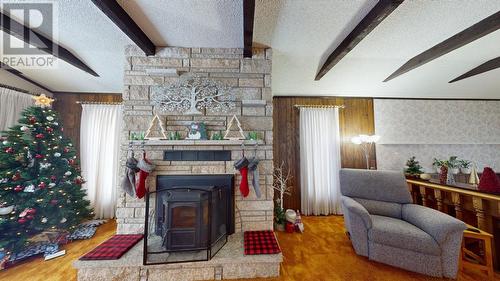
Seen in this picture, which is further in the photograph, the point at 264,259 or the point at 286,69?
the point at 286,69

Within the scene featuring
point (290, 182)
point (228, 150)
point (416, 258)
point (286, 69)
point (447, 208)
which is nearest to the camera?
point (416, 258)

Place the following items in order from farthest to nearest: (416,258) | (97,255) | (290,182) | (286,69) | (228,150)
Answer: (290,182) < (286,69) < (228,150) < (416,258) < (97,255)

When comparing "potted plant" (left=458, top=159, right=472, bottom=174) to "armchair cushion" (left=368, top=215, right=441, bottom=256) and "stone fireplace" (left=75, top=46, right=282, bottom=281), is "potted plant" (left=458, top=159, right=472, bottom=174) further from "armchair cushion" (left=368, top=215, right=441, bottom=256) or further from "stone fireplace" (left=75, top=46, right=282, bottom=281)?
"stone fireplace" (left=75, top=46, right=282, bottom=281)

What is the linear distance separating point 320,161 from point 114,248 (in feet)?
11.0

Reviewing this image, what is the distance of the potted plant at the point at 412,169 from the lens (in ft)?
10.1

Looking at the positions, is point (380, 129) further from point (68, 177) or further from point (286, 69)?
point (68, 177)

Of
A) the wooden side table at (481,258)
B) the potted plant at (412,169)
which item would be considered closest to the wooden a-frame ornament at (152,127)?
the wooden side table at (481,258)

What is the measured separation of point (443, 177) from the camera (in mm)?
2613

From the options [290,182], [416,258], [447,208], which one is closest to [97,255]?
[290,182]

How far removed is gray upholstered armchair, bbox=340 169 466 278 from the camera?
5.49 feet

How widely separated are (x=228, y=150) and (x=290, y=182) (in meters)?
1.83

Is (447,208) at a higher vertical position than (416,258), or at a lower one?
higher

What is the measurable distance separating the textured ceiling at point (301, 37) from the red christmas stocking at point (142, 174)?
1.54 metres

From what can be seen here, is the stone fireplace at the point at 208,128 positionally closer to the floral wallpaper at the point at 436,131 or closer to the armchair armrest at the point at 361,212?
the armchair armrest at the point at 361,212
